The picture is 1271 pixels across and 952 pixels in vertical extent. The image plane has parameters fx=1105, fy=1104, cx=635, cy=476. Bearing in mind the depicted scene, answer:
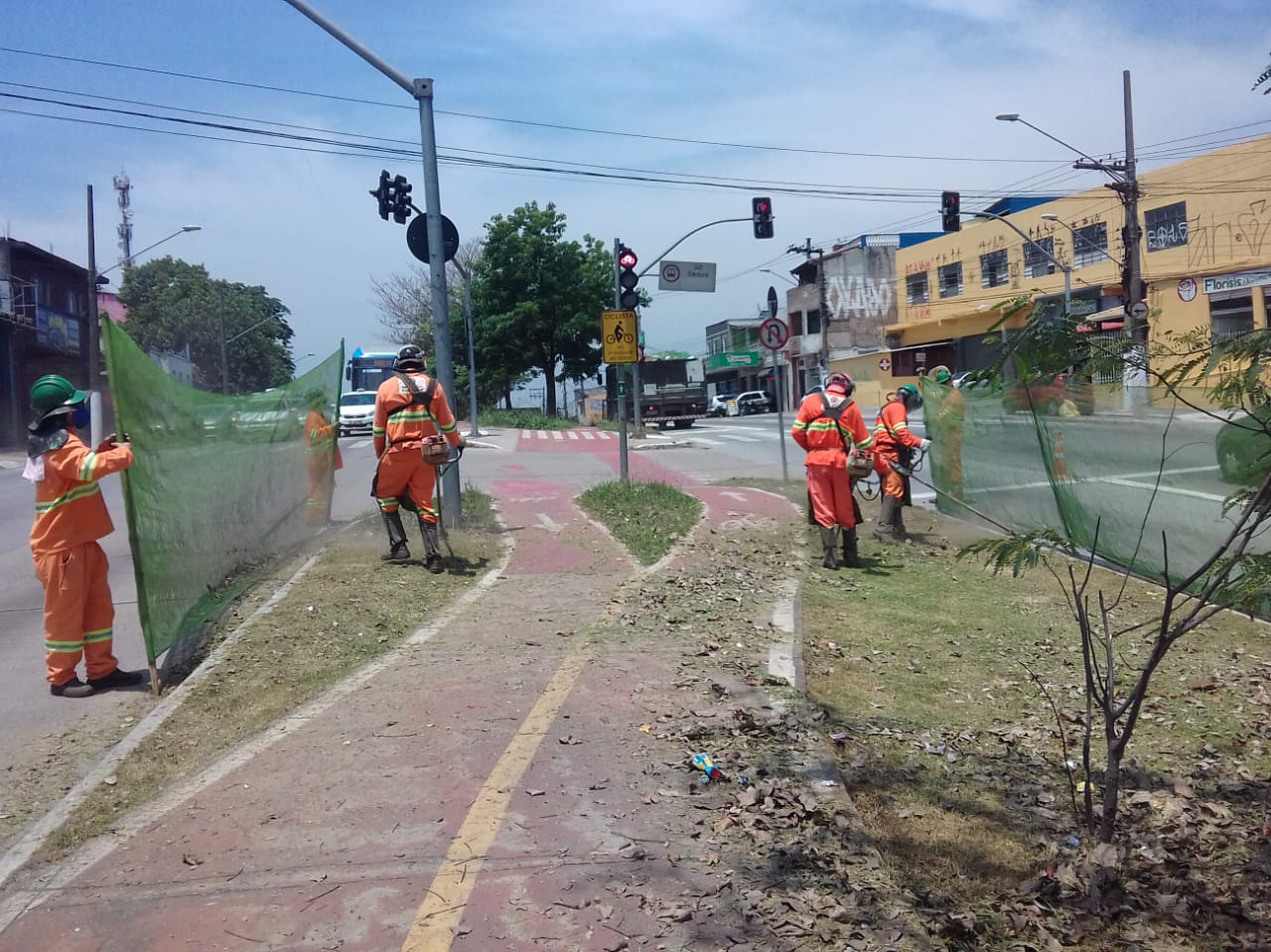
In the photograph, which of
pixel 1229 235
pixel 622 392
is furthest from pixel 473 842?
pixel 1229 235

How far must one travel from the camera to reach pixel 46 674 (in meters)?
6.61

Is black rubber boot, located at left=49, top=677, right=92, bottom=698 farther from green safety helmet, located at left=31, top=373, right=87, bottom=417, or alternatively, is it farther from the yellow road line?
the yellow road line

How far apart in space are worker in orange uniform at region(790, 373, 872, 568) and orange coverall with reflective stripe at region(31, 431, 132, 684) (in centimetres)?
562

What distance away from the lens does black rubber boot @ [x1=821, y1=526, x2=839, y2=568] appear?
32.2 ft

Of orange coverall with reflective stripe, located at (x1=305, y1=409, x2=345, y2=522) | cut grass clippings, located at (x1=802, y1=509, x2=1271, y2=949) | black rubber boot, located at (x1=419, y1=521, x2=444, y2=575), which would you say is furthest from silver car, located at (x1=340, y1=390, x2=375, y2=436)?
cut grass clippings, located at (x1=802, y1=509, x2=1271, y2=949)

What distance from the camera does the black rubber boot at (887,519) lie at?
37.6 ft

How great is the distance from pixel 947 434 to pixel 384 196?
290 inches

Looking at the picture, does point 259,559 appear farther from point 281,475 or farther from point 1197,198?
point 1197,198

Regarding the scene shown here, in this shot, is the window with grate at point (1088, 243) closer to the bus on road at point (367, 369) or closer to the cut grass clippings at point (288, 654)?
the bus on road at point (367, 369)

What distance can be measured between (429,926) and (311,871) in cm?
62

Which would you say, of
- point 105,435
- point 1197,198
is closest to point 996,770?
point 105,435

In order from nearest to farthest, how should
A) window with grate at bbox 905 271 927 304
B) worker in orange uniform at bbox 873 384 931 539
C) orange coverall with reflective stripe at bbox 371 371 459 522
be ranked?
orange coverall with reflective stripe at bbox 371 371 459 522
worker in orange uniform at bbox 873 384 931 539
window with grate at bbox 905 271 927 304

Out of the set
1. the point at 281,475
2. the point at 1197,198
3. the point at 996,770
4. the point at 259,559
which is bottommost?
the point at 996,770

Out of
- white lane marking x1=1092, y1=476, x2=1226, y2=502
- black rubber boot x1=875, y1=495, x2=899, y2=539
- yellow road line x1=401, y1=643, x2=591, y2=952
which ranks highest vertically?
white lane marking x1=1092, y1=476, x2=1226, y2=502
